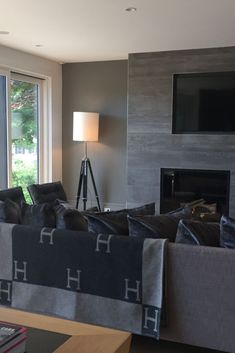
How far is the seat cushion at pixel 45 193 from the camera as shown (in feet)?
15.6

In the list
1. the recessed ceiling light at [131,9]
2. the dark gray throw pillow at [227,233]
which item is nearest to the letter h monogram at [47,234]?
the dark gray throw pillow at [227,233]

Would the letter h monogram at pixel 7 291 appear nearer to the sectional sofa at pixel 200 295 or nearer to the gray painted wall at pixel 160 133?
the sectional sofa at pixel 200 295

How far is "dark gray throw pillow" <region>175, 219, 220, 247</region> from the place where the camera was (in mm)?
2357

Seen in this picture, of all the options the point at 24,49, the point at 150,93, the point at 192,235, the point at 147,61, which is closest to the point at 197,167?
the point at 150,93

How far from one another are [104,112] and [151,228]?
439 cm

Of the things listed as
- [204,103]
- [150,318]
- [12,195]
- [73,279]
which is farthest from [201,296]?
[204,103]

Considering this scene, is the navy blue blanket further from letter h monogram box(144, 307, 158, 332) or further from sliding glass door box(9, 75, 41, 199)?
sliding glass door box(9, 75, 41, 199)

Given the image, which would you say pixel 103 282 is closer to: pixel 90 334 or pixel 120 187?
pixel 90 334

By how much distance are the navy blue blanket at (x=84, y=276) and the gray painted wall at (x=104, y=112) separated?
13.2 feet

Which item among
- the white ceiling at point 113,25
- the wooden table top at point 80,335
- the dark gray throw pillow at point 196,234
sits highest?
the white ceiling at point 113,25

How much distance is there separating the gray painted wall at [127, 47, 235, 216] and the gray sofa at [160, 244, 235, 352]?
3.51 metres

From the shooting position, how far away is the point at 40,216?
277 cm

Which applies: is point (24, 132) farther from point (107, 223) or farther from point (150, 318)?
point (150, 318)

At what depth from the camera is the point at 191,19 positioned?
13.8 ft
